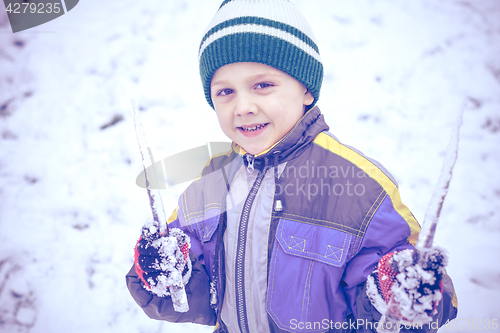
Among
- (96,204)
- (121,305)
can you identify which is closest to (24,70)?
(96,204)

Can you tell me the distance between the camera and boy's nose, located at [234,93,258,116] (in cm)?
89

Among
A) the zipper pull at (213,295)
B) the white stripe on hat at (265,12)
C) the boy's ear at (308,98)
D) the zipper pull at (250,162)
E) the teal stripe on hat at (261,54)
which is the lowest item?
the zipper pull at (213,295)

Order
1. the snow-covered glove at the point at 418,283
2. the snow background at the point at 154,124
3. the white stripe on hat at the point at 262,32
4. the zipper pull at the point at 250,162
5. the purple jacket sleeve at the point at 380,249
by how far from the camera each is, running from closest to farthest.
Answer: the snow-covered glove at the point at 418,283 → the purple jacket sleeve at the point at 380,249 → the white stripe on hat at the point at 262,32 → the zipper pull at the point at 250,162 → the snow background at the point at 154,124

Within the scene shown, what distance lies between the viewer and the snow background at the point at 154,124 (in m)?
1.65

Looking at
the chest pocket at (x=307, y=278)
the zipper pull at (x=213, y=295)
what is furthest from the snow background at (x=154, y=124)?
the chest pocket at (x=307, y=278)

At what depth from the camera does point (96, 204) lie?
1897 mm

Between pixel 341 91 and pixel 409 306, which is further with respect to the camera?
pixel 341 91

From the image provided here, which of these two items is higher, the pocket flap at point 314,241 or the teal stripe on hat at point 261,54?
the teal stripe on hat at point 261,54

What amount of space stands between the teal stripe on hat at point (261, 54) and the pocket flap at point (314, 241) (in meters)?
0.55

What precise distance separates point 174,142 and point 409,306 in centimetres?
169

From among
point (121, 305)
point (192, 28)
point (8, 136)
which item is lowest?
point (121, 305)

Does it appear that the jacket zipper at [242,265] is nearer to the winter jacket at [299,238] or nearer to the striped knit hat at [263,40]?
the winter jacket at [299,238]

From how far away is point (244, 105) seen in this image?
0.89 metres

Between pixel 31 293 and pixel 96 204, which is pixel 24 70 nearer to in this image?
pixel 96 204
